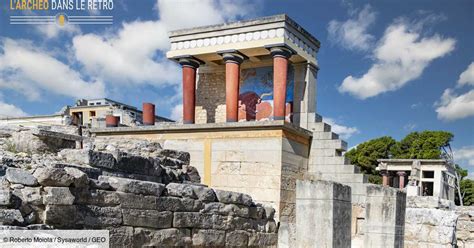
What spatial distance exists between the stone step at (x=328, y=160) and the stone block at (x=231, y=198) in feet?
21.3

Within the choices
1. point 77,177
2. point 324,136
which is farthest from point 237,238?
point 324,136

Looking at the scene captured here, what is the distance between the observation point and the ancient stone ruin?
4.98 meters

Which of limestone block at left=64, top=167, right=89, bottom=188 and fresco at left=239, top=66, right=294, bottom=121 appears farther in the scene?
fresco at left=239, top=66, right=294, bottom=121

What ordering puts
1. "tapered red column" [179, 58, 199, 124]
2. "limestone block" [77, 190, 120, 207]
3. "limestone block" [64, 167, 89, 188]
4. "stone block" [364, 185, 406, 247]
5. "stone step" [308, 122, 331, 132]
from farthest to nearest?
"tapered red column" [179, 58, 199, 124] < "stone step" [308, 122, 331, 132] < "stone block" [364, 185, 406, 247] < "limestone block" [77, 190, 120, 207] < "limestone block" [64, 167, 89, 188]

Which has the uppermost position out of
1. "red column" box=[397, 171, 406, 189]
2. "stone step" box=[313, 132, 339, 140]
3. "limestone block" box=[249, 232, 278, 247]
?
"stone step" box=[313, 132, 339, 140]

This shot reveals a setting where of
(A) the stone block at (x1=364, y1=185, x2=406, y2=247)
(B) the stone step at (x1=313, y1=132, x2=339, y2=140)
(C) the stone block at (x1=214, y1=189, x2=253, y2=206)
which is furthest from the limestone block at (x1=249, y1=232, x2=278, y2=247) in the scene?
(B) the stone step at (x1=313, y1=132, x2=339, y2=140)

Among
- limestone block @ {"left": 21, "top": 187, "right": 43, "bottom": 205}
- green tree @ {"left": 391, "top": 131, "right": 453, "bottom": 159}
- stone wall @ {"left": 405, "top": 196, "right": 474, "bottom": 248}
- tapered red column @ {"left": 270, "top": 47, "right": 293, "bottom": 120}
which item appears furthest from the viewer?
green tree @ {"left": 391, "top": 131, "right": 453, "bottom": 159}

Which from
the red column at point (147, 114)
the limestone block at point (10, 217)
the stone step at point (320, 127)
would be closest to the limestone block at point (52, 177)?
the limestone block at point (10, 217)

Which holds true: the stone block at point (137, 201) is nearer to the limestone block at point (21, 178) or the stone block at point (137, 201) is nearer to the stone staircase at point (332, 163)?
the limestone block at point (21, 178)

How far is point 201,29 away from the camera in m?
15.8

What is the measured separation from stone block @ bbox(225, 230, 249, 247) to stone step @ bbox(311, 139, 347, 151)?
6934 mm

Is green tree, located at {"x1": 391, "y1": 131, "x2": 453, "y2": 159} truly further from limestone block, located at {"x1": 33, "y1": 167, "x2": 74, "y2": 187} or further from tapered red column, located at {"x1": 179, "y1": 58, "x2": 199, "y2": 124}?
limestone block, located at {"x1": 33, "y1": 167, "x2": 74, "y2": 187}

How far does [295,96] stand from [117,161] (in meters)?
10.3

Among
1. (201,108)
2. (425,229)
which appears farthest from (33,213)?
(201,108)
